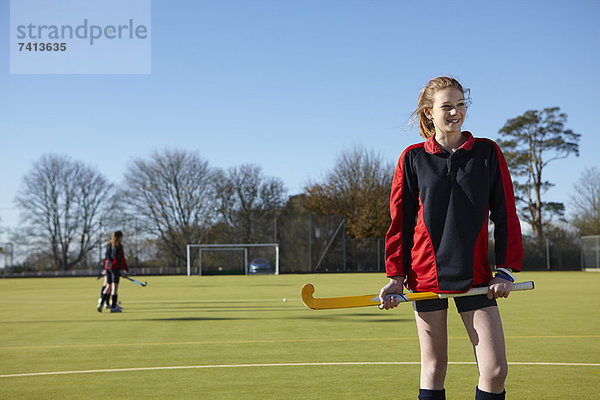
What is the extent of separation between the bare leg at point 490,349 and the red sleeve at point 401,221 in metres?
0.46

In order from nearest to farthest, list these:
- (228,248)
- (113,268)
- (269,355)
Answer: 1. (269,355)
2. (113,268)
3. (228,248)

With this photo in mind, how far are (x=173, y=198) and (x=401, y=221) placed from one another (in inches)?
2057

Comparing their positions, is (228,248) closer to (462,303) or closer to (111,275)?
(111,275)

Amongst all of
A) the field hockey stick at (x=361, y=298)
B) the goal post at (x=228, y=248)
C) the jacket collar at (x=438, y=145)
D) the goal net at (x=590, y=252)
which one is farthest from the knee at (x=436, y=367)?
the goal net at (x=590, y=252)

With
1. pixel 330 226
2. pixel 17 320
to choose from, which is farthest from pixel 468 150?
pixel 330 226

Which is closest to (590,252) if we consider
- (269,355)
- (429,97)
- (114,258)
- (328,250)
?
(328,250)

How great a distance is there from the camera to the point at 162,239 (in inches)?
2083

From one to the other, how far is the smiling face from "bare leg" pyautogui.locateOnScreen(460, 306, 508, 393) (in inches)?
37.3

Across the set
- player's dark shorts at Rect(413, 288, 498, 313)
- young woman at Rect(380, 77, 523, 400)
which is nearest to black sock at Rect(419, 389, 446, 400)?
young woman at Rect(380, 77, 523, 400)

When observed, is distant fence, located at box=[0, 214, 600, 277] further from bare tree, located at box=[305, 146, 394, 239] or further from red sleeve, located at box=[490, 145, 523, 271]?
red sleeve, located at box=[490, 145, 523, 271]

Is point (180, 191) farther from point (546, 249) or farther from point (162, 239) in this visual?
point (546, 249)

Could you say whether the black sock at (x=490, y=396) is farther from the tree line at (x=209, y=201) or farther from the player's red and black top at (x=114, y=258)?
the tree line at (x=209, y=201)

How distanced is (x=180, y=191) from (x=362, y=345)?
48.1m

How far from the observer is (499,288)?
9.91 ft
